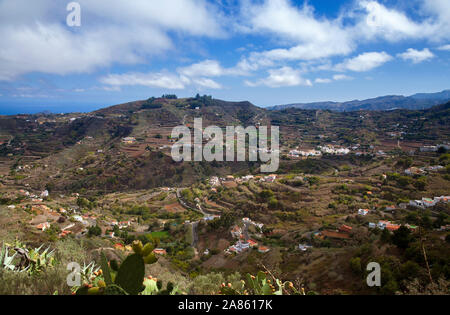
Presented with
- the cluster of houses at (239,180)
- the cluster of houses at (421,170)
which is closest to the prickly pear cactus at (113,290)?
the cluster of houses at (239,180)

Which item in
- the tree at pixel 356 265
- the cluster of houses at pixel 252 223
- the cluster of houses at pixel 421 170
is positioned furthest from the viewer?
the cluster of houses at pixel 421 170

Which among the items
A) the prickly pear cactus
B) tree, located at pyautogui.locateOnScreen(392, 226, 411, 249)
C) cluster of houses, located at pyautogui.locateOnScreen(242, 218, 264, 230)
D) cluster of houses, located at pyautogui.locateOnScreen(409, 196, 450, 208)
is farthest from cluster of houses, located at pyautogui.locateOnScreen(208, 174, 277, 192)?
the prickly pear cactus

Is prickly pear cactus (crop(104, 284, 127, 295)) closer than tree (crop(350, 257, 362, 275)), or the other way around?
prickly pear cactus (crop(104, 284, 127, 295))

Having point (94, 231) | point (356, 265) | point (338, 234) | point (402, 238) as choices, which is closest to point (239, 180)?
point (338, 234)

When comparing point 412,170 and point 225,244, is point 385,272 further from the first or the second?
point 412,170

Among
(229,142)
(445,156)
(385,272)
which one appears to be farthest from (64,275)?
(229,142)

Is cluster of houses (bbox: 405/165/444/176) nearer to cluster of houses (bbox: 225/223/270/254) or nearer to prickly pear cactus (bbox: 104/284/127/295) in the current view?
cluster of houses (bbox: 225/223/270/254)

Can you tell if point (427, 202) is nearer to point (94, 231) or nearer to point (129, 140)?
point (94, 231)

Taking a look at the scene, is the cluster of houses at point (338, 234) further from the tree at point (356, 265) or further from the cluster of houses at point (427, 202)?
the cluster of houses at point (427, 202)

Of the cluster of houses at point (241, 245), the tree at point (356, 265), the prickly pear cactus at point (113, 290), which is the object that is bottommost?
the cluster of houses at point (241, 245)

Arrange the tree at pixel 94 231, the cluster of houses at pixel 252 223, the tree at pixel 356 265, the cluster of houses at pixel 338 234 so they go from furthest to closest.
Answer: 1. the cluster of houses at pixel 252 223
2. the tree at pixel 94 231
3. the cluster of houses at pixel 338 234
4. the tree at pixel 356 265

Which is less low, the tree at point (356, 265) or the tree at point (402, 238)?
the tree at point (402, 238)
